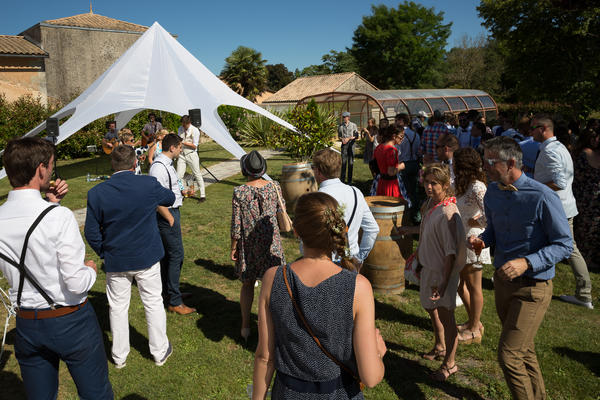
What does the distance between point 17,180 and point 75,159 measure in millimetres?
19236

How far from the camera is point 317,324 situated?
1.70 m

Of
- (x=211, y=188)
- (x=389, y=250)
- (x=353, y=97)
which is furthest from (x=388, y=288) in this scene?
(x=353, y=97)

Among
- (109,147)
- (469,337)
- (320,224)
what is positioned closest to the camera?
(320,224)

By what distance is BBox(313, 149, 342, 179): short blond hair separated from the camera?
3.38 meters

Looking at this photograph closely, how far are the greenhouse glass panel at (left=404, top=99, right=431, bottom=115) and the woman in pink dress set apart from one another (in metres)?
16.4

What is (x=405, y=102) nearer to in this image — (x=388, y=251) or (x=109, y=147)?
(x=109, y=147)

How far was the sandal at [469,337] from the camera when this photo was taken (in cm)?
407

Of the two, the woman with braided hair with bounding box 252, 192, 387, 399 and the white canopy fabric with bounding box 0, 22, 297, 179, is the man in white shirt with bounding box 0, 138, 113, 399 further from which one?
the white canopy fabric with bounding box 0, 22, 297, 179

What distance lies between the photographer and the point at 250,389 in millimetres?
1931

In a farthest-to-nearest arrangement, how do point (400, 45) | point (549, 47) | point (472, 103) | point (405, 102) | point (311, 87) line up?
point (400, 45)
point (311, 87)
point (549, 47)
point (472, 103)
point (405, 102)

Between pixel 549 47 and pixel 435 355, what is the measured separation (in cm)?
3036

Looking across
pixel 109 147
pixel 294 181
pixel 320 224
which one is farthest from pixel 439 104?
pixel 320 224

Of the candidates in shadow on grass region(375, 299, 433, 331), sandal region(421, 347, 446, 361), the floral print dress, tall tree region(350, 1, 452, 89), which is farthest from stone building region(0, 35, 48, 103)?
tall tree region(350, 1, 452, 89)

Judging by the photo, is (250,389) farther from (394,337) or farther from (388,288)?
(388,288)
